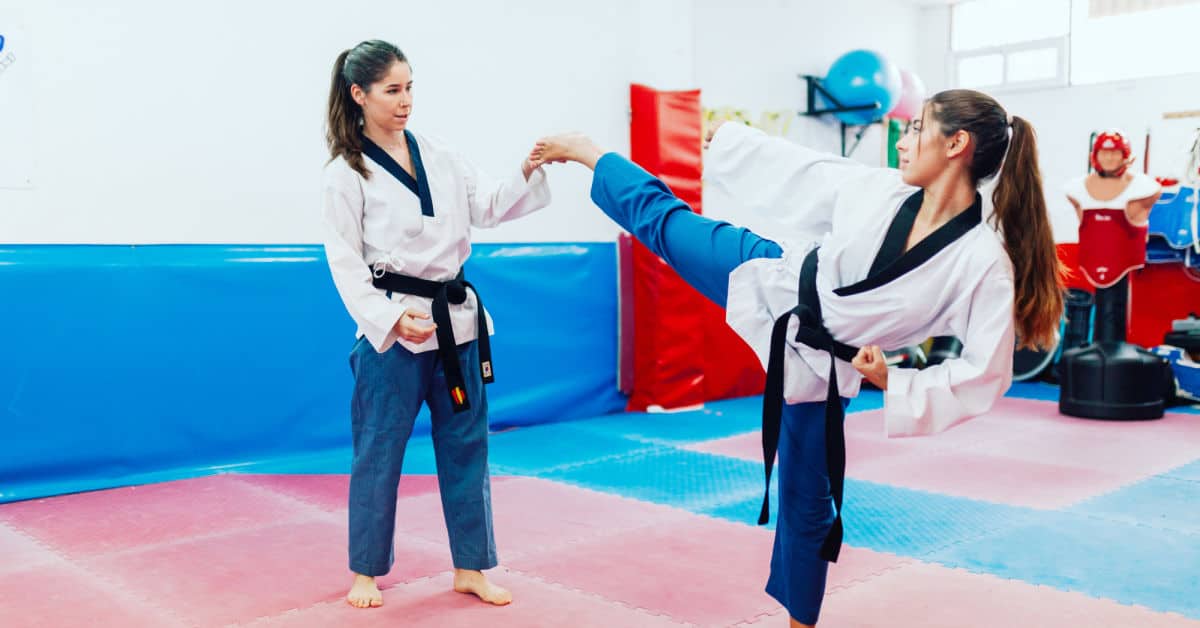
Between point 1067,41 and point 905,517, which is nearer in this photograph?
point 905,517

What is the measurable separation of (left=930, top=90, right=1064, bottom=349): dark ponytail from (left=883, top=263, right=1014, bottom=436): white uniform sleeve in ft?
0.53

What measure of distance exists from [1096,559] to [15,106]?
434cm

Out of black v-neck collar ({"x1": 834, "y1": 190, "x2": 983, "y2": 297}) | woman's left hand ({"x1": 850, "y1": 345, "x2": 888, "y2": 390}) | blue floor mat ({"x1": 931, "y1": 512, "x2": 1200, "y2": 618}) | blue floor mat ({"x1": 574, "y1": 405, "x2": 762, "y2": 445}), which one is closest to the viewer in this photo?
woman's left hand ({"x1": 850, "y1": 345, "x2": 888, "y2": 390})

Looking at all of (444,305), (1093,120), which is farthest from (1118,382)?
(444,305)

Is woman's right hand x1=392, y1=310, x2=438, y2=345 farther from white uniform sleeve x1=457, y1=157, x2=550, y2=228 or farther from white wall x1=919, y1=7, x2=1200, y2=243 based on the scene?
white wall x1=919, y1=7, x2=1200, y2=243

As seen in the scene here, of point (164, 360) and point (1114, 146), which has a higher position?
point (1114, 146)

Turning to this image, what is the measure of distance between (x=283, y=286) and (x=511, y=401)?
147cm

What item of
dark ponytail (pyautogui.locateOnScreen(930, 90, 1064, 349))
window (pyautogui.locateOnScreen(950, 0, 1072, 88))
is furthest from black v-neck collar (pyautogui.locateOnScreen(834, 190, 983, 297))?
window (pyautogui.locateOnScreen(950, 0, 1072, 88))

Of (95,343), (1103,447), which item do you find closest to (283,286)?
(95,343)

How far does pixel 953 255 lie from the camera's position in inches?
79.0

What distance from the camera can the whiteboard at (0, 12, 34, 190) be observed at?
388 centimetres

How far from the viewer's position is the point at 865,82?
7020 mm

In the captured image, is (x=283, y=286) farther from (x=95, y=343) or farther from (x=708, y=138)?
(x=708, y=138)

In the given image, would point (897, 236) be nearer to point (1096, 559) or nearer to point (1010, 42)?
point (1096, 559)
